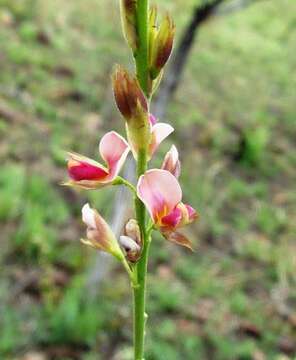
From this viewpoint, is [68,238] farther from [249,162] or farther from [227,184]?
[249,162]

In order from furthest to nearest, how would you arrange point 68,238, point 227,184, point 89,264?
point 227,184 → point 68,238 → point 89,264

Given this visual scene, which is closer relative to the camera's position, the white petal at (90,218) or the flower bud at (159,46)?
the flower bud at (159,46)

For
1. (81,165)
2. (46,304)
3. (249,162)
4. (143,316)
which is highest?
(81,165)

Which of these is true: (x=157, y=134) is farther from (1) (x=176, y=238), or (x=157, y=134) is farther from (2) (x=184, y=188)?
(2) (x=184, y=188)

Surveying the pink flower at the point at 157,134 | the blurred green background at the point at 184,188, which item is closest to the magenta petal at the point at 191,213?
the pink flower at the point at 157,134

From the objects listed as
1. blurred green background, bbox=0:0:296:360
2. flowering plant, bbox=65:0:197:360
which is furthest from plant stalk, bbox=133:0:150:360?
blurred green background, bbox=0:0:296:360

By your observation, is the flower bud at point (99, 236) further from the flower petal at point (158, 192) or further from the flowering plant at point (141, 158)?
the flower petal at point (158, 192)

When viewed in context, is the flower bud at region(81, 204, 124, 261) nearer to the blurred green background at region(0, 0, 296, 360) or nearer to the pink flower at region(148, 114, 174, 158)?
the pink flower at region(148, 114, 174, 158)

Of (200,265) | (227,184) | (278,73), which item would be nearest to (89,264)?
(200,265)
